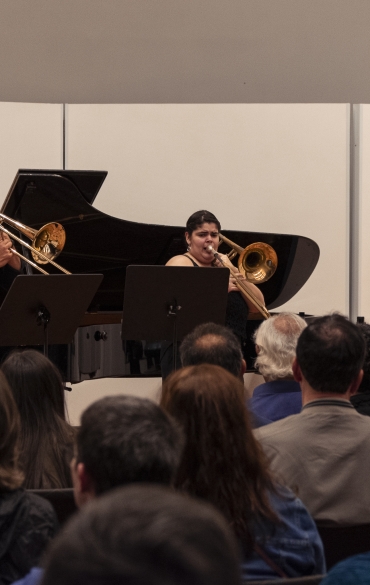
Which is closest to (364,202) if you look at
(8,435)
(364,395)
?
(364,395)

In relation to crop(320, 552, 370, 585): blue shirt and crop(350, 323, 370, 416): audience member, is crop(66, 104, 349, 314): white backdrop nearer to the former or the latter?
crop(350, 323, 370, 416): audience member

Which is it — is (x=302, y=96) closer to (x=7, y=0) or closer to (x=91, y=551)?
(x=7, y=0)

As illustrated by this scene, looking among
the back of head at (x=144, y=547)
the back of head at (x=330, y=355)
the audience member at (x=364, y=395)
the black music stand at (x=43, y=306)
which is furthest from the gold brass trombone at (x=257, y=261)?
the back of head at (x=144, y=547)

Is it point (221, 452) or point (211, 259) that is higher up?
point (211, 259)

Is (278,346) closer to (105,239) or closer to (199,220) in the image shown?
(199,220)

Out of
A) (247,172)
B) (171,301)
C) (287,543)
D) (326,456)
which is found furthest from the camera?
(247,172)

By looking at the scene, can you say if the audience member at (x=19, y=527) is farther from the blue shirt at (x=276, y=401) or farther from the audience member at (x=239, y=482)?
the blue shirt at (x=276, y=401)

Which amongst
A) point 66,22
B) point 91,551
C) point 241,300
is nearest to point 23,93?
point 66,22

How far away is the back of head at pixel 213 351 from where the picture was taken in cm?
248

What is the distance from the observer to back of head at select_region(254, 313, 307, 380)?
2727 mm

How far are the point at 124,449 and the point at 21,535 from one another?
47 centimetres

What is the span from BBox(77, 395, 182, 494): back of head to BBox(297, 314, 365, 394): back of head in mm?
1037

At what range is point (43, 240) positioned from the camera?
4.76 m

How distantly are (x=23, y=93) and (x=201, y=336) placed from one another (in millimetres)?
4637
